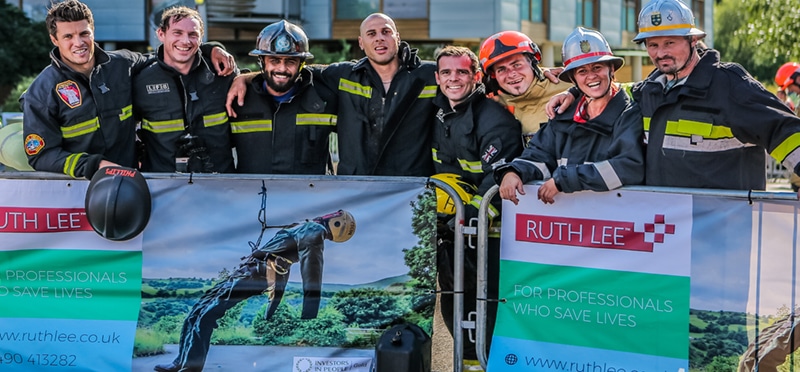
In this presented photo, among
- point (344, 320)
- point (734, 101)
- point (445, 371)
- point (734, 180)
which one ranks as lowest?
point (445, 371)

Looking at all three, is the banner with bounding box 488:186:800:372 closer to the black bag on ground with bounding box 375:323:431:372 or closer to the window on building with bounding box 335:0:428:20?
the black bag on ground with bounding box 375:323:431:372

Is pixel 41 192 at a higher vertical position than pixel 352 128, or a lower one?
lower

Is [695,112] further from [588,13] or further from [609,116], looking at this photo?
[588,13]

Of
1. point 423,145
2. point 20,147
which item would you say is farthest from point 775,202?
point 20,147

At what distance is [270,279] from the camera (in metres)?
5.34

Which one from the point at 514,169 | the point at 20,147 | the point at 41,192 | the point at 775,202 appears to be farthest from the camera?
the point at 20,147

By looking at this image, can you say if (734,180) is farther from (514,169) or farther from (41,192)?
(41,192)

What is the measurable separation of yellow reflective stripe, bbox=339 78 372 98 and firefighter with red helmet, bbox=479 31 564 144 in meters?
0.80

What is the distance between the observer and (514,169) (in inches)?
203

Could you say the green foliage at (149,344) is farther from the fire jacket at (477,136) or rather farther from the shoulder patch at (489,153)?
→ the shoulder patch at (489,153)

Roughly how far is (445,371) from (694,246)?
2.06 meters

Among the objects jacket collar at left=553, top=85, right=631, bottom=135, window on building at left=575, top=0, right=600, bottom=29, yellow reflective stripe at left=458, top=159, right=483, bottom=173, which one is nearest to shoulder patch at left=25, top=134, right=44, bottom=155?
yellow reflective stripe at left=458, top=159, right=483, bottom=173

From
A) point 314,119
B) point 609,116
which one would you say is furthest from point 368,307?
point 609,116

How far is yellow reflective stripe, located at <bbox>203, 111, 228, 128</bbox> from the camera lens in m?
6.18
